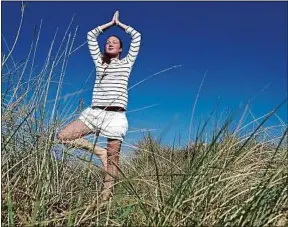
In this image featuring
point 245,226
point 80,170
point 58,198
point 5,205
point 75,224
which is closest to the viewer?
point 245,226

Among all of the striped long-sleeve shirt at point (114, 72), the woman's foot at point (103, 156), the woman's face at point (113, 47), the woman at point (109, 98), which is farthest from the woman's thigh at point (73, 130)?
the woman's face at point (113, 47)

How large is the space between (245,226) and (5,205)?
996mm

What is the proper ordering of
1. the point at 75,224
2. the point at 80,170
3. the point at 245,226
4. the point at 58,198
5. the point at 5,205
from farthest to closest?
1. the point at 80,170
2. the point at 58,198
3. the point at 5,205
4. the point at 75,224
5. the point at 245,226

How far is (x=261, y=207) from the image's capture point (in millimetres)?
2096

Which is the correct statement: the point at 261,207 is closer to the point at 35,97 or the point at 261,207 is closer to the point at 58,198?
the point at 58,198

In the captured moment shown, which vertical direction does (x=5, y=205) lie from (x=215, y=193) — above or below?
below

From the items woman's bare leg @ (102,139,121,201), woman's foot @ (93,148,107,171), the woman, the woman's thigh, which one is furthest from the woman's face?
woman's foot @ (93,148,107,171)

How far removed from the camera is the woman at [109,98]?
340cm

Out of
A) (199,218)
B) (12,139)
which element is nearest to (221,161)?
(199,218)

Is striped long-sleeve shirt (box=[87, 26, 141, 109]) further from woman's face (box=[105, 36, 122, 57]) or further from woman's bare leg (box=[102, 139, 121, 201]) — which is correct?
woman's bare leg (box=[102, 139, 121, 201])

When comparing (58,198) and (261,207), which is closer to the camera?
(261,207)

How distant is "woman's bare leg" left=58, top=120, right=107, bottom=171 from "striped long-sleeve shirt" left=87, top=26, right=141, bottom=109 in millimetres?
379

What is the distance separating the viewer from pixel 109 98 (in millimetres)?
4129

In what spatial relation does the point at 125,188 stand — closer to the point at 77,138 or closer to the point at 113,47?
the point at 77,138
